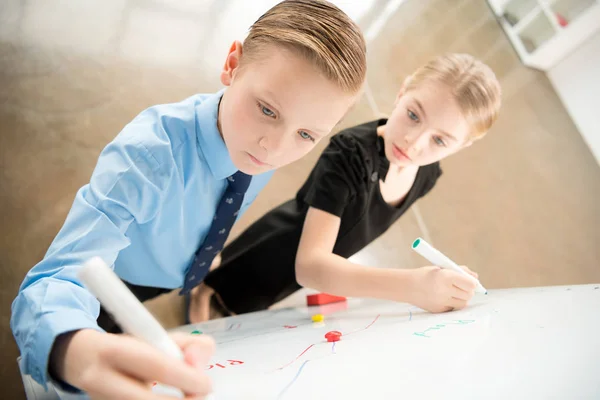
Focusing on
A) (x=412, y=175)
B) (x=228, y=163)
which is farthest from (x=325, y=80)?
(x=412, y=175)

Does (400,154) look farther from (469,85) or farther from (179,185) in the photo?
(179,185)

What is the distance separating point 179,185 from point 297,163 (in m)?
0.62

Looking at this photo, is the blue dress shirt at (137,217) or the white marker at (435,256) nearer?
the blue dress shirt at (137,217)

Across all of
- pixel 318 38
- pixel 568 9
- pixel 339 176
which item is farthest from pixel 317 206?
pixel 568 9

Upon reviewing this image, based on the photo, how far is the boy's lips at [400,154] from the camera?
679mm

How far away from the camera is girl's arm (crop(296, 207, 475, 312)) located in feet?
1.78

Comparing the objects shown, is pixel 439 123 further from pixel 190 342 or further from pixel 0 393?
pixel 0 393

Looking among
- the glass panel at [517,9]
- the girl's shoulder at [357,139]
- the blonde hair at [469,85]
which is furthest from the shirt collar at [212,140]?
the glass panel at [517,9]

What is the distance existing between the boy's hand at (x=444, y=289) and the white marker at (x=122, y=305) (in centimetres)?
40

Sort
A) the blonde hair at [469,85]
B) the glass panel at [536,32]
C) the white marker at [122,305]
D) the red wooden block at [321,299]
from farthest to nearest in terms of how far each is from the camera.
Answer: the glass panel at [536,32], the red wooden block at [321,299], the blonde hair at [469,85], the white marker at [122,305]

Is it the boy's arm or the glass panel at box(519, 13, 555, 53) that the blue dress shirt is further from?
the glass panel at box(519, 13, 555, 53)

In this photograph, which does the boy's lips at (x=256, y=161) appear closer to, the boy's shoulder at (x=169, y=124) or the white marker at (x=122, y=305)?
the boy's shoulder at (x=169, y=124)

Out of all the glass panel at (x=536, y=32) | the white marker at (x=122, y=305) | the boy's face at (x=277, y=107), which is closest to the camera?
the white marker at (x=122, y=305)

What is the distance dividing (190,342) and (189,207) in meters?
0.35
